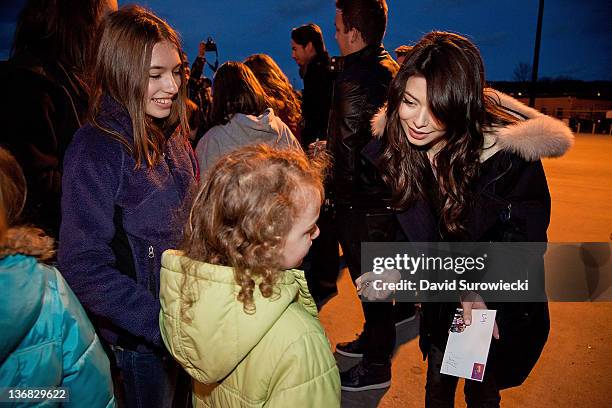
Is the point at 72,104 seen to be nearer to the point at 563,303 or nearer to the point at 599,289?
the point at 563,303

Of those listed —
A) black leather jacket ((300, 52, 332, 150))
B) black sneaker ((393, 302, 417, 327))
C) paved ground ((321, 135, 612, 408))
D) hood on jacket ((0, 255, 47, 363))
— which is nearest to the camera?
hood on jacket ((0, 255, 47, 363))

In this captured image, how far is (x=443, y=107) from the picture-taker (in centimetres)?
182

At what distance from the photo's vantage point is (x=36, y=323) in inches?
46.3

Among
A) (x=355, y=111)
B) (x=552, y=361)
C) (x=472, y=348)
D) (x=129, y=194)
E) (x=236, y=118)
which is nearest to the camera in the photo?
(x=129, y=194)

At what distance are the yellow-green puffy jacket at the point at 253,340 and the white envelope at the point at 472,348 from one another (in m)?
0.70

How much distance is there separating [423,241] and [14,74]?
1.82 meters

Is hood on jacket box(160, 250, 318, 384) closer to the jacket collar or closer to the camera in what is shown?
the jacket collar

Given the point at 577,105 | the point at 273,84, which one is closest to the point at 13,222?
the point at 273,84

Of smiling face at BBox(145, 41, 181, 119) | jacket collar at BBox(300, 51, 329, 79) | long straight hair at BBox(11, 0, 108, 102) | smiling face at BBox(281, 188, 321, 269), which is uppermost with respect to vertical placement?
jacket collar at BBox(300, 51, 329, 79)

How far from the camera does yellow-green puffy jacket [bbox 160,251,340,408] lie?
121cm

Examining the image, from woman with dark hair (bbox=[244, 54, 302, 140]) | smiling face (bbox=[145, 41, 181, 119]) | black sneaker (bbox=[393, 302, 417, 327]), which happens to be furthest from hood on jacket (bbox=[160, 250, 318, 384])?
black sneaker (bbox=[393, 302, 417, 327])

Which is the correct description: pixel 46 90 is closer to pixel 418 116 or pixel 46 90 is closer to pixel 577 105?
pixel 418 116

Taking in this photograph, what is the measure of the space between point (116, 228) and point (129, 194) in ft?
0.40

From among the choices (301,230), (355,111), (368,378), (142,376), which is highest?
(355,111)
